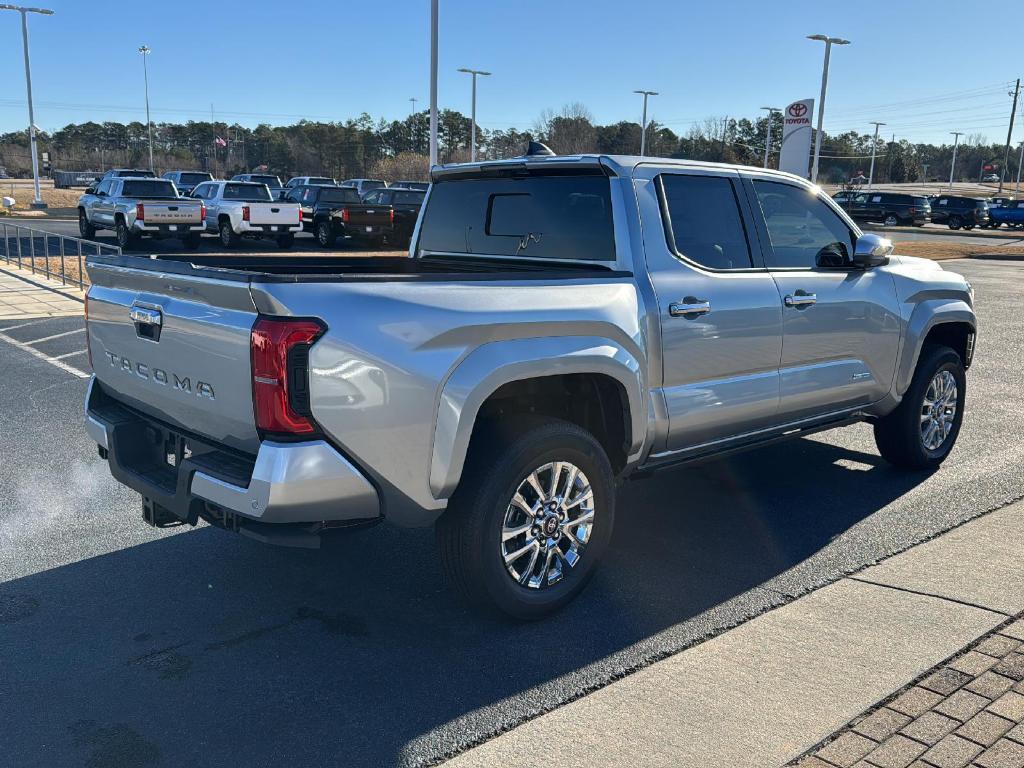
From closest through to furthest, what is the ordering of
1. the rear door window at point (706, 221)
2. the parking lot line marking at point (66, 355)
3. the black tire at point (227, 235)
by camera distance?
the rear door window at point (706, 221), the parking lot line marking at point (66, 355), the black tire at point (227, 235)

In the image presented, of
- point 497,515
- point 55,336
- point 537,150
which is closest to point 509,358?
point 497,515

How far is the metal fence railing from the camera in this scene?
50.2 ft

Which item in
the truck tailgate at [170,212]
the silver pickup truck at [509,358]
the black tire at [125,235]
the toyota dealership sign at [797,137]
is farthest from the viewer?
the toyota dealership sign at [797,137]

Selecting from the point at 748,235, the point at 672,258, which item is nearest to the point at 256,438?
the point at 672,258

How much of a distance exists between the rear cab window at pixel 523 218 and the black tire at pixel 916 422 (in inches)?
109

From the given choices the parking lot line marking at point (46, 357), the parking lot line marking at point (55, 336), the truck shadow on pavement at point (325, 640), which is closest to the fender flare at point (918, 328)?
the truck shadow on pavement at point (325, 640)

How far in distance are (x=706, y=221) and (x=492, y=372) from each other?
5.78ft

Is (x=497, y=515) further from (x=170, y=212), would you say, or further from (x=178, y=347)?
(x=170, y=212)

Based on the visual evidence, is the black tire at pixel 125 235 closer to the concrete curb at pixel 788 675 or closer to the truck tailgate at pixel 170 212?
the truck tailgate at pixel 170 212

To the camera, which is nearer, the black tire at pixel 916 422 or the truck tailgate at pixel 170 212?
the black tire at pixel 916 422

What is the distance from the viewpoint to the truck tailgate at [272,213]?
75.2ft

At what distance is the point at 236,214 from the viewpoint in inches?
919

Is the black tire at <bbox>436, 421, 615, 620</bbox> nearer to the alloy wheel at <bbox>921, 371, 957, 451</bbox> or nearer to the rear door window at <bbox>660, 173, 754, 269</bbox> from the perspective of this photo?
the rear door window at <bbox>660, 173, 754, 269</bbox>

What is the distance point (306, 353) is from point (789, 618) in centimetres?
234
